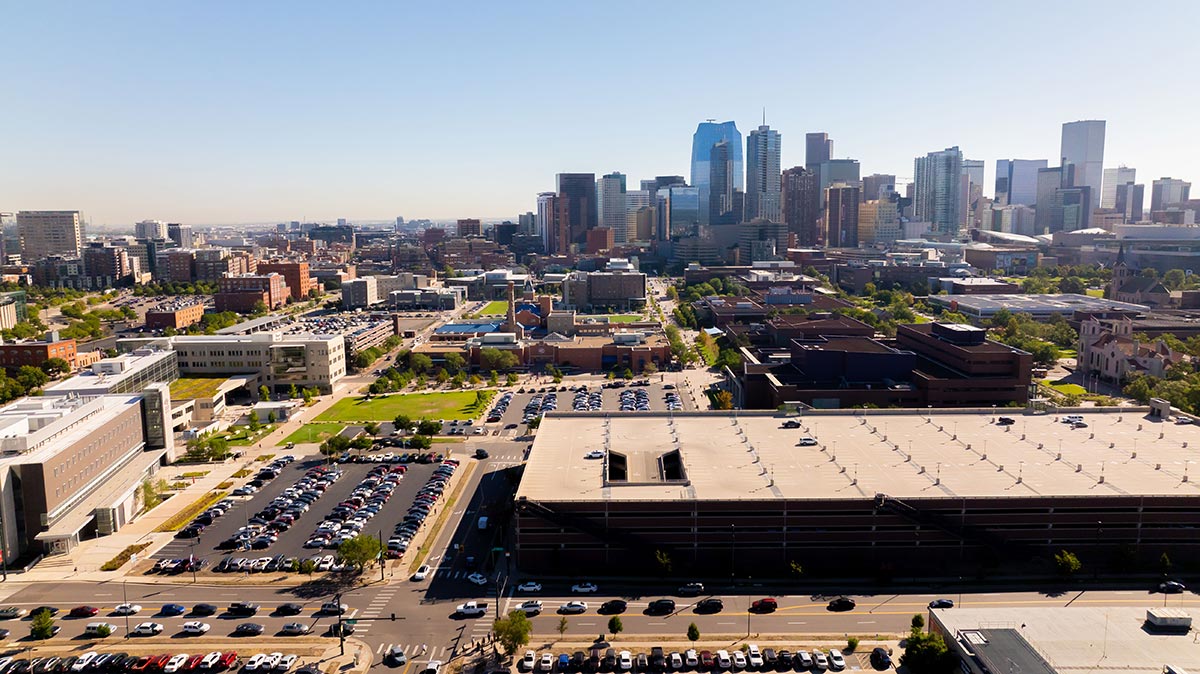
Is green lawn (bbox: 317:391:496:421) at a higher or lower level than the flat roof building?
lower

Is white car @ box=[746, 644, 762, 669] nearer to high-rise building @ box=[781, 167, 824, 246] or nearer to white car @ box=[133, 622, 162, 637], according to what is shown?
white car @ box=[133, 622, 162, 637]

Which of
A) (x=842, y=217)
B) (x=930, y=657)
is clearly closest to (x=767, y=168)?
(x=842, y=217)

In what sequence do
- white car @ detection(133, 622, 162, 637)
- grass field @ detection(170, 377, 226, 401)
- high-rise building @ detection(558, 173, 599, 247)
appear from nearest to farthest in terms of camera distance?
white car @ detection(133, 622, 162, 637)
grass field @ detection(170, 377, 226, 401)
high-rise building @ detection(558, 173, 599, 247)

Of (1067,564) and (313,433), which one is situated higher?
Answer: (1067,564)

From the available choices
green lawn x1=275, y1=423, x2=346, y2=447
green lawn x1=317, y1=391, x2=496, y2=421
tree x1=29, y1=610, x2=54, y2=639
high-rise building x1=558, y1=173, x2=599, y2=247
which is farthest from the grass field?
high-rise building x1=558, y1=173, x2=599, y2=247

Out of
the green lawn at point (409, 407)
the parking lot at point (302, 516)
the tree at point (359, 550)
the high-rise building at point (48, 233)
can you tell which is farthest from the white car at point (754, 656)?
the high-rise building at point (48, 233)

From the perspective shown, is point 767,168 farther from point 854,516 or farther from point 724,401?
point 854,516

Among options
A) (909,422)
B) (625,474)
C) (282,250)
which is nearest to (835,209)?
(282,250)
